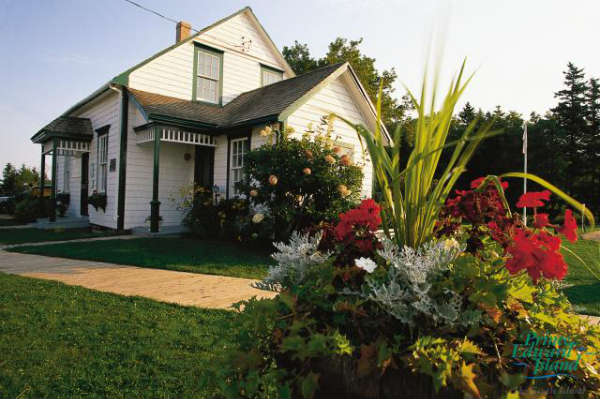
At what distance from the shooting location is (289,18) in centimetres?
666

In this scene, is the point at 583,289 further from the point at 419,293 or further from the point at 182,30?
the point at 182,30

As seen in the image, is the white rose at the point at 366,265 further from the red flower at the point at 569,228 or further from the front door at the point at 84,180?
the front door at the point at 84,180

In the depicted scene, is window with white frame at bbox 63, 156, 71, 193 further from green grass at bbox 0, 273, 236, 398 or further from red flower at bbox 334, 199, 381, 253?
red flower at bbox 334, 199, 381, 253

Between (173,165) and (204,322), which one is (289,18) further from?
(173,165)

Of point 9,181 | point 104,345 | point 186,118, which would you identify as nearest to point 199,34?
point 186,118

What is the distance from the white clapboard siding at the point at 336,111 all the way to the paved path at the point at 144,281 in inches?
222

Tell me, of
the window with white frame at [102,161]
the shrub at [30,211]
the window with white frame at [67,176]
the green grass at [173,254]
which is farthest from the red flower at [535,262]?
the shrub at [30,211]

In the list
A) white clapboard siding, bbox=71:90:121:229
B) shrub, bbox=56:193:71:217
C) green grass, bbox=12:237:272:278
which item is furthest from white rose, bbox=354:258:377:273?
shrub, bbox=56:193:71:217

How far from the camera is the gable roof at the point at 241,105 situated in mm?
9375

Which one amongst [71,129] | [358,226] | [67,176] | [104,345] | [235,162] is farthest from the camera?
[67,176]

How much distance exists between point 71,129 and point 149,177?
4512 mm

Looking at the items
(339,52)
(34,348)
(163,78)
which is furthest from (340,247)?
(339,52)

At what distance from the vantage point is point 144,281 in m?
4.95

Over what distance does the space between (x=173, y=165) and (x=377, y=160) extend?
10.7m
